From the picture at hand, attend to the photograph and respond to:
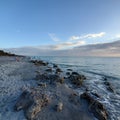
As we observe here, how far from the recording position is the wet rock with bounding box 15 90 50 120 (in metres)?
6.79

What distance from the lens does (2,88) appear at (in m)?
10.6

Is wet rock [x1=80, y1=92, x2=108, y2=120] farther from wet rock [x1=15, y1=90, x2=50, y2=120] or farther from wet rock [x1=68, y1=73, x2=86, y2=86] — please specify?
wet rock [x1=68, y1=73, x2=86, y2=86]

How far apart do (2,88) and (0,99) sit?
2.32m

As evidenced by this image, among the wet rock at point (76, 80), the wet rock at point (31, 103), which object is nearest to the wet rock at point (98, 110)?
the wet rock at point (31, 103)

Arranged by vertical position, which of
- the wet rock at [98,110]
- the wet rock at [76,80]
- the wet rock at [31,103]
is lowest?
the wet rock at [76,80]

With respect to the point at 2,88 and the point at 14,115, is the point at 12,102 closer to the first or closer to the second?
the point at 14,115

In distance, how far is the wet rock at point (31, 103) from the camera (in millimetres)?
6789

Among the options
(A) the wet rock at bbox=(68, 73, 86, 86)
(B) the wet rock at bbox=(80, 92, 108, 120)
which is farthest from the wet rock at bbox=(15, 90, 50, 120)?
(A) the wet rock at bbox=(68, 73, 86, 86)

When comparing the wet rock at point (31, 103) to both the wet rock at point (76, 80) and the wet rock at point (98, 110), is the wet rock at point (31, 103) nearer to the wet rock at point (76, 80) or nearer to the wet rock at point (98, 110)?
the wet rock at point (98, 110)

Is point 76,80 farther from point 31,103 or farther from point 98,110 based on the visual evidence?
point 31,103

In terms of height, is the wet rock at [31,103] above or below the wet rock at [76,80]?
above

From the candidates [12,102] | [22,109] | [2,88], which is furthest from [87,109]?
[2,88]

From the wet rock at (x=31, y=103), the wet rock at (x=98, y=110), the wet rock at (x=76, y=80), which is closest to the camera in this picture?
the wet rock at (x=31, y=103)

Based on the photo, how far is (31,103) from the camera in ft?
A: 23.9
